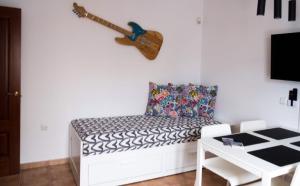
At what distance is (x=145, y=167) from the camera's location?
287cm

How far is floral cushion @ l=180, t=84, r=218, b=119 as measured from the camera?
355 centimetres

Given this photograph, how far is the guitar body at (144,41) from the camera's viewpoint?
345cm

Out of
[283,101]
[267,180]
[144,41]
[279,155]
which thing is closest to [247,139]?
[279,155]

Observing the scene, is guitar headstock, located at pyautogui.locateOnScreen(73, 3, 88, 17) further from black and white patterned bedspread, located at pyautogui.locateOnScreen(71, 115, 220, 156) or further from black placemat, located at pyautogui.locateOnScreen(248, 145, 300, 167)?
black placemat, located at pyautogui.locateOnScreen(248, 145, 300, 167)

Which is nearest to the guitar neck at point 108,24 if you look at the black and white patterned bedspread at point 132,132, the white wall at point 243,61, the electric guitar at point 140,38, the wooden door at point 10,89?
the electric guitar at point 140,38

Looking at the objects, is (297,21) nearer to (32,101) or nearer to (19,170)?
(32,101)

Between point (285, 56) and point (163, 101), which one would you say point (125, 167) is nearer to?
point (163, 101)

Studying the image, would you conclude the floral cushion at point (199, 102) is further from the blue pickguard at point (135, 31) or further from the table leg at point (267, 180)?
the table leg at point (267, 180)

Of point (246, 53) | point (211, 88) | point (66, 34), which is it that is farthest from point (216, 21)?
point (66, 34)

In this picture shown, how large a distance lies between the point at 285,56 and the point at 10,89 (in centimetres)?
298

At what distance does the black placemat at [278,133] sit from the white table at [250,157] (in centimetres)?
7

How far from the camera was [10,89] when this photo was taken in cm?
280

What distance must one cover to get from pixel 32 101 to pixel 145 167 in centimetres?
156

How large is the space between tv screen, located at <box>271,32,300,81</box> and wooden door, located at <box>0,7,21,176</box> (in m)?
2.80
